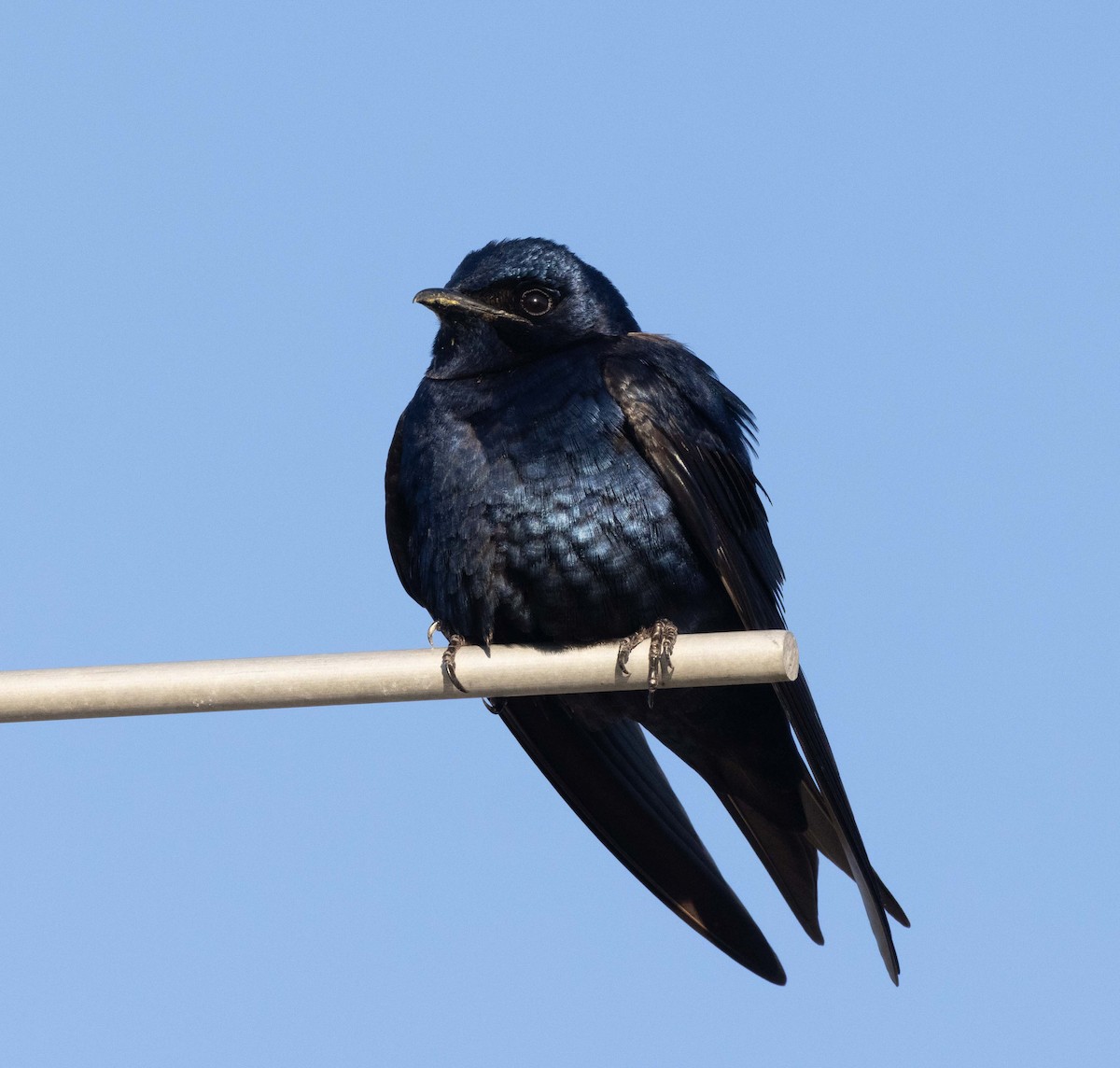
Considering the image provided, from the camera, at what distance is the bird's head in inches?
241

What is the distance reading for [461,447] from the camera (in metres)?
5.64

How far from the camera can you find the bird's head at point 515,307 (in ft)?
20.1

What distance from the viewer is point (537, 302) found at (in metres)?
6.26

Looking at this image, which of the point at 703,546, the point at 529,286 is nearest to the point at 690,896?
the point at 703,546

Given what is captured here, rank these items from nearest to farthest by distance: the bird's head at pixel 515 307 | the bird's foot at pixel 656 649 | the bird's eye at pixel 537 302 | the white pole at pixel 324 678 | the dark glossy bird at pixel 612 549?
the white pole at pixel 324 678 → the bird's foot at pixel 656 649 → the dark glossy bird at pixel 612 549 → the bird's head at pixel 515 307 → the bird's eye at pixel 537 302

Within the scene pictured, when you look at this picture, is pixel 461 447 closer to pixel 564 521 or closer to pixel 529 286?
pixel 564 521

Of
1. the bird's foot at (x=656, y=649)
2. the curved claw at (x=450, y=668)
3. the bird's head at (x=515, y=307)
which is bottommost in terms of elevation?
the bird's foot at (x=656, y=649)

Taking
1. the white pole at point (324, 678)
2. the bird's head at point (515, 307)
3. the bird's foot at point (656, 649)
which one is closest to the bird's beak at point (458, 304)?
the bird's head at point (515, 307)

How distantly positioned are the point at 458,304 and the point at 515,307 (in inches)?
8.4

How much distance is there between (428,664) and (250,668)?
428mm

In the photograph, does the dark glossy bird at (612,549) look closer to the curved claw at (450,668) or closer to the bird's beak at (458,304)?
the bird's beak at (458,304)

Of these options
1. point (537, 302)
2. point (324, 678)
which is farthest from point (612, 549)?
point (324, 678)

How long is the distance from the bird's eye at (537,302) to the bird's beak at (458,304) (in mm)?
66

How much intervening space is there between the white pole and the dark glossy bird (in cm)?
138
